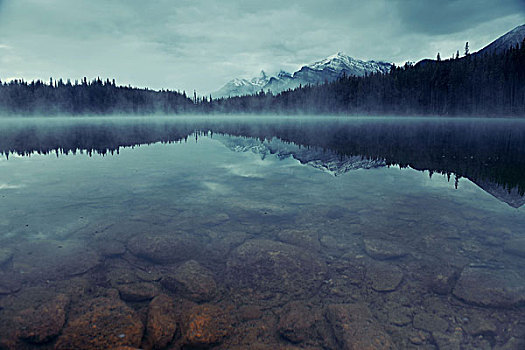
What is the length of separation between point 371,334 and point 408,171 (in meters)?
Result: 15.9

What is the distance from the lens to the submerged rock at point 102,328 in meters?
5.17

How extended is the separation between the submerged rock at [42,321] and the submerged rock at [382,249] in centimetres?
765

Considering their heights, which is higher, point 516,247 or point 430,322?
point 516,247

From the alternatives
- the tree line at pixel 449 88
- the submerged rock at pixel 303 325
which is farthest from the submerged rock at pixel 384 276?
the tree line at pixel 449 88

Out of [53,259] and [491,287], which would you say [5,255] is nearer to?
[53,259]

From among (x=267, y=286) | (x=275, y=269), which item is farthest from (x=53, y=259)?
(x=275, y=269)

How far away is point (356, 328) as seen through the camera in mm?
5734

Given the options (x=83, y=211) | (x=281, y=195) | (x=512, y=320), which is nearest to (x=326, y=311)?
(x=512, y=320)

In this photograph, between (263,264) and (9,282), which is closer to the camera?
(9,282)

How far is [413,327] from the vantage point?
5977 mm

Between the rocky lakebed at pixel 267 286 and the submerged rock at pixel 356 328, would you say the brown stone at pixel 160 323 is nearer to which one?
the rocky lakebed at pixel 267 286

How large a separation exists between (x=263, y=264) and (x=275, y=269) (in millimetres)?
374

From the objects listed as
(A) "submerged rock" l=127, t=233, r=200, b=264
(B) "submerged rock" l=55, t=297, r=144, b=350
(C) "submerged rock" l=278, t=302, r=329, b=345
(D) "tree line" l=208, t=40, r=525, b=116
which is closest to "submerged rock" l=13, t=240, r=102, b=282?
(A) "submerged rock" l=127, t=233, r=200, b=264

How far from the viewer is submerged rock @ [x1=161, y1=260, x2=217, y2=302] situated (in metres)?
6.85
